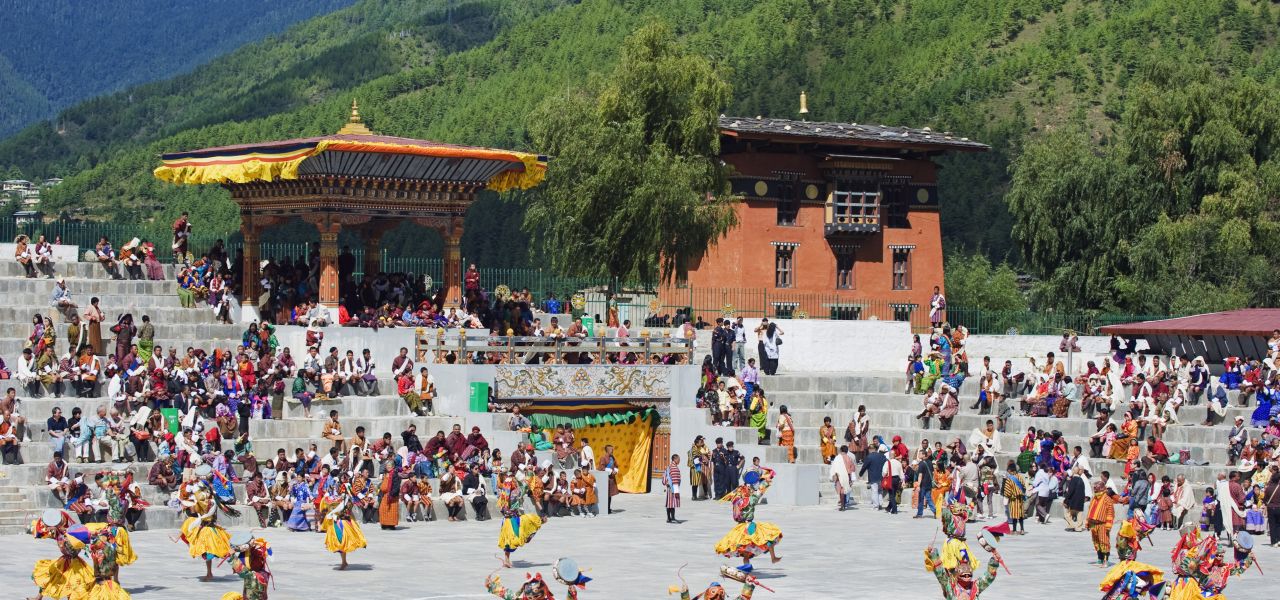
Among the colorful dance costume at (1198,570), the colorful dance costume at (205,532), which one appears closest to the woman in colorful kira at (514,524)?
the colorful dance costume at (205,532)

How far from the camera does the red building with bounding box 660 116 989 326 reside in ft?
188

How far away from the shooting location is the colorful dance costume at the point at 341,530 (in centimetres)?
2362

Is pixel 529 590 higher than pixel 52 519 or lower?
lower

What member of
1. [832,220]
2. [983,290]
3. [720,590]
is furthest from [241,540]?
[983,290]

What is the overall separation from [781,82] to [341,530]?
92.0m

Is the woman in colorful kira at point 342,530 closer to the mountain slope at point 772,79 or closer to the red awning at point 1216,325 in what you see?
the red awning at point 1216,325

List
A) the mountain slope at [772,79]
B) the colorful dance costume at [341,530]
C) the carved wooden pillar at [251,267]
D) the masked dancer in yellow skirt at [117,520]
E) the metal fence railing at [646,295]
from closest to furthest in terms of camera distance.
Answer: the masked dancer in yellow skirt at [117,520], the colorful dance costume at [341,530], the carved wooden pillar at [251,267], the metal fence railing at [646,295], the mountain slope at [772,79]

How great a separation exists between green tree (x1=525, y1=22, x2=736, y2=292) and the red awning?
13.4 meters

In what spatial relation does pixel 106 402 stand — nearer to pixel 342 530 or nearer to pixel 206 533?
pixel 342 530

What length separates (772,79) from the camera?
11475cm

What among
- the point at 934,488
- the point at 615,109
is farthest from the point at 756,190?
the point at 934,488

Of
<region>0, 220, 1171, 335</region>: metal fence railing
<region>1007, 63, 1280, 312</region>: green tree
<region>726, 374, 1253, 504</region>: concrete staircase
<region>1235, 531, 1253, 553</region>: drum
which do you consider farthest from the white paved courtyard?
<region>1007, 63, 1280, 312</region>: green tree

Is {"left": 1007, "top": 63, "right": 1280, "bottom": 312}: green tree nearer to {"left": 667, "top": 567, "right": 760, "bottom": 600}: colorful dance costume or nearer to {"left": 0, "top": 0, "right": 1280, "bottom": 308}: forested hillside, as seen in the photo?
{"left": 0, "top": 0, "right": 1280, "bottom": 308}: forested hillside

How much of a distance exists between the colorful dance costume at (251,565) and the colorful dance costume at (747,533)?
5.57 m
